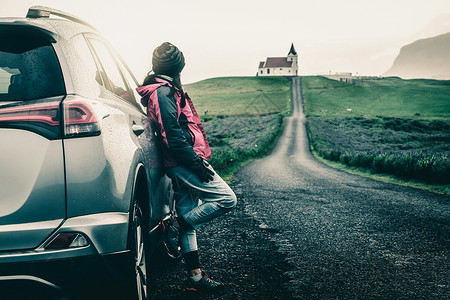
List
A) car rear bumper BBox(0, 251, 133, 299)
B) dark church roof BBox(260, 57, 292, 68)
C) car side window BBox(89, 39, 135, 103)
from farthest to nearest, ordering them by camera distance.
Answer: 1. dark church roof BBox(260, 57, 292, 68)
2. car side window BBox(89, 39, 135, 103)
3. car rear bumper BBox(0, 251, 133, 299)

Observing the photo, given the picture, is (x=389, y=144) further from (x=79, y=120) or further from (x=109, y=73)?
(x=79, y=120)

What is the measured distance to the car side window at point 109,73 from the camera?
9.36 feet

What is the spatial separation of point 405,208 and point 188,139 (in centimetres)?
533

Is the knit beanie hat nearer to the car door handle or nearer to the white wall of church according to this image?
the car door handle

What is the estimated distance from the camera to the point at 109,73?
3178 millimetres

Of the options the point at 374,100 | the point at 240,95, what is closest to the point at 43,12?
the point at 374,100

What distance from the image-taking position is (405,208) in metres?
6.87

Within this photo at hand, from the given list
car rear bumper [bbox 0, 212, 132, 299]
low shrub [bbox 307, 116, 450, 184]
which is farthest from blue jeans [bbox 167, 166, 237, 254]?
low shrub [bbox 307, 116, 450, 184]

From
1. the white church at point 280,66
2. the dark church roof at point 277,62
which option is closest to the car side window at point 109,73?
the white church at point 280,66

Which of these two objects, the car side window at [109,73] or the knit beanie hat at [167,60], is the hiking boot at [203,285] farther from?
the knit beanie hat at [167,60]

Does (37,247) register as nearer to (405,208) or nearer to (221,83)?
(405,208)

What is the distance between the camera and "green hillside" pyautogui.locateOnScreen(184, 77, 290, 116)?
75.8 meters

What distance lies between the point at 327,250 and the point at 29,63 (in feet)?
12.2

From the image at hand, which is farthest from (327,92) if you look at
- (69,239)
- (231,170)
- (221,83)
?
(69,239)
